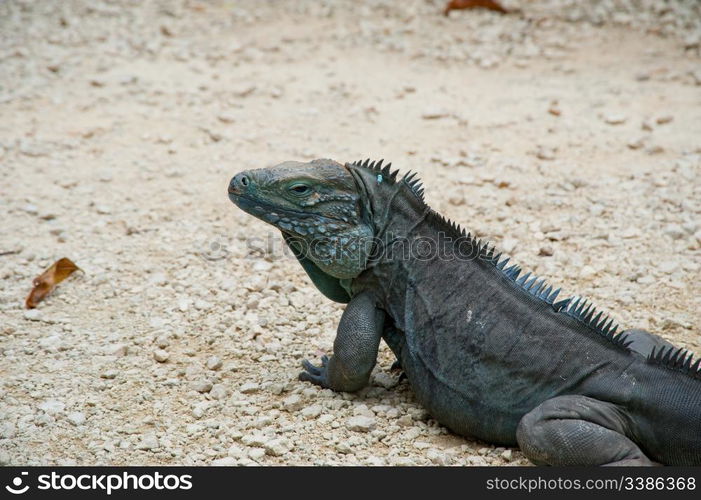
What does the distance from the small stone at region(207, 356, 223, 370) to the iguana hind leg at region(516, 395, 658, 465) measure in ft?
7.41

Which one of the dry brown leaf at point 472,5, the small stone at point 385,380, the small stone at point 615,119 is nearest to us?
the small stone at point 385,380

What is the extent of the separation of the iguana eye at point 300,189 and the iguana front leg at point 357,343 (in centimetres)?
78

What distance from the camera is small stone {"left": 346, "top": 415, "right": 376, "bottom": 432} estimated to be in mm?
5230

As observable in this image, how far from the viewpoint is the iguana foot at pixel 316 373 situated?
18.7 feet

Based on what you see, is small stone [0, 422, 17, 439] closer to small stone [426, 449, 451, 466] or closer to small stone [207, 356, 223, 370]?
small stone [207, 356, 223, 370]

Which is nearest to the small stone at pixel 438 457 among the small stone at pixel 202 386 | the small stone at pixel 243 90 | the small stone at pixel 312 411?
the small stone at pixel 312 411

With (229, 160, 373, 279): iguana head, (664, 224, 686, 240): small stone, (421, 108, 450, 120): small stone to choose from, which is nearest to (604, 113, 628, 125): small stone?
(421, 108, 450, 120): small stone

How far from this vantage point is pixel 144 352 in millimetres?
6133

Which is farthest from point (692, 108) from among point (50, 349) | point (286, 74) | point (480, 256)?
point (50, 349)

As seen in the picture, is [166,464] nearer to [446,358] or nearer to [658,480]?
[446,358]

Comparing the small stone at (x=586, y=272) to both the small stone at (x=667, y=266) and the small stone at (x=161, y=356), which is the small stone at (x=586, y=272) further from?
the small stone at (x=161, y=356)

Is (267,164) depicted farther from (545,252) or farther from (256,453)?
(256,453)

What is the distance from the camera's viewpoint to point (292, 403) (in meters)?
5.50

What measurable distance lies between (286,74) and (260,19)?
2.37 meters
